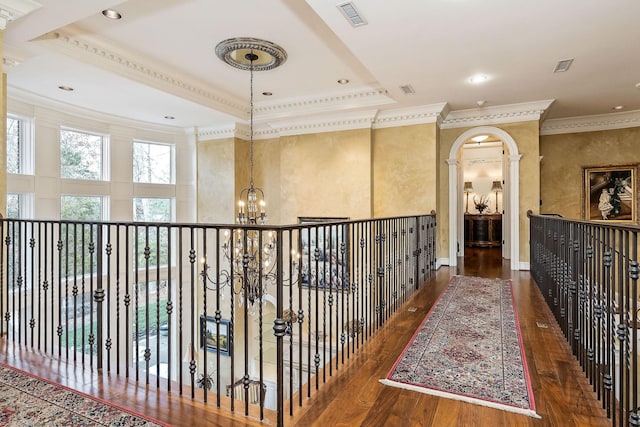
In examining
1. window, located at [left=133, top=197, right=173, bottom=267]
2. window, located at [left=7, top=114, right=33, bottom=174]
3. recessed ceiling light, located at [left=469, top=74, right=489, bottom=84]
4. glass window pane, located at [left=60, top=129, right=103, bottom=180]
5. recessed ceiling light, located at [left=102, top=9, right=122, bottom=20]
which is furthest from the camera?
window, located at [left=133, top=197, right=173, bottom=267]

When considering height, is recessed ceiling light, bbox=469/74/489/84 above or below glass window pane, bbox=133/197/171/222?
above

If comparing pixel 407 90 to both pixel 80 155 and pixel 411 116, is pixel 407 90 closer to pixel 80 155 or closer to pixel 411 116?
pixel 411 116

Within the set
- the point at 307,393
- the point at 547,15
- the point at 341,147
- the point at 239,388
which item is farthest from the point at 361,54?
the point at 239,388

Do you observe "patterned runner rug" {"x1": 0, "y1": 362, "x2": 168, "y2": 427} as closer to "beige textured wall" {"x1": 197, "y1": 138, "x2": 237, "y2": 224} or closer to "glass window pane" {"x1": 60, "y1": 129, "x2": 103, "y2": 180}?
"glass window pane" {"x1": 60, "y1": 129, "x2": 103, "y2": 180}

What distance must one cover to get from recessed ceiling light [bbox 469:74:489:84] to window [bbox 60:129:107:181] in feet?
22.0

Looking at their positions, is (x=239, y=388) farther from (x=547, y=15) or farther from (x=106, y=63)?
(x=547, y=15)

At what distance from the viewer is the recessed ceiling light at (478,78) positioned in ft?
16.4

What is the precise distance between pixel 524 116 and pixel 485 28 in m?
3.39

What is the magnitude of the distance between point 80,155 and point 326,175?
466 cm

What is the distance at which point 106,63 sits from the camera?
182 inches

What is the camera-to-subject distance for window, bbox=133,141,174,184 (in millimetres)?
7465

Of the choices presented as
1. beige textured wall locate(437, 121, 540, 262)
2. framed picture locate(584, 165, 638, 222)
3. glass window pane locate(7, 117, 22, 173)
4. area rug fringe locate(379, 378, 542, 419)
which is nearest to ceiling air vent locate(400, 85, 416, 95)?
beige textured wall locate(437, 121, 540, 262)

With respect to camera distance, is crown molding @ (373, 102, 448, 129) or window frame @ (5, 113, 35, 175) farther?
crown molding @ (373, 102, 448, 129)

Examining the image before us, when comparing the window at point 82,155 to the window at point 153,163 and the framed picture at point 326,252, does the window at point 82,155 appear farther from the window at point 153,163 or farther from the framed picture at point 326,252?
the framed picture at point 326,252
